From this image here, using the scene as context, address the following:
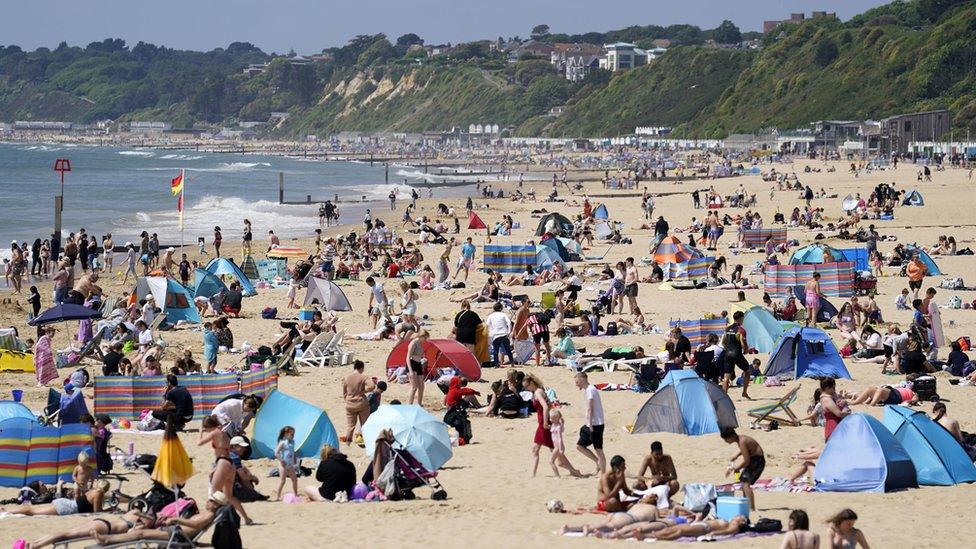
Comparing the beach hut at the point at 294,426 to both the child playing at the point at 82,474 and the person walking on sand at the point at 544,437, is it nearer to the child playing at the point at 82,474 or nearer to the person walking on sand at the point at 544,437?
the person walking on sand at the point at 544,437

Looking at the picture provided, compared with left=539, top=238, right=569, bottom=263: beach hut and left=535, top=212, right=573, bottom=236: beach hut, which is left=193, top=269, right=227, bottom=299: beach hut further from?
left=535, top=212, right=573, bottom=236: beach hut

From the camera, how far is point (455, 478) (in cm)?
1113

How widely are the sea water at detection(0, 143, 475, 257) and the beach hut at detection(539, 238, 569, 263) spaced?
1403cm

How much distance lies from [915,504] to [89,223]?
3976cm

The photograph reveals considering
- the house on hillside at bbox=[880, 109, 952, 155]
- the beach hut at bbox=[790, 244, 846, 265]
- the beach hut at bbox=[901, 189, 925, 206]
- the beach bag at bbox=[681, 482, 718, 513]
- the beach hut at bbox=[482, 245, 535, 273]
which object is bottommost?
the beach bag at bbox=[681, 482, 718, 513]

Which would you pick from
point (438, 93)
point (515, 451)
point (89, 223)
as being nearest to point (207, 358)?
point (515, 451)

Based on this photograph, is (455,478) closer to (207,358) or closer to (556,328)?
(207,358)

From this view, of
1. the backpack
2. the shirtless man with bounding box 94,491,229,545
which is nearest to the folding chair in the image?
the backpack

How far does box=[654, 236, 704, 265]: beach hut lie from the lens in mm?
24312

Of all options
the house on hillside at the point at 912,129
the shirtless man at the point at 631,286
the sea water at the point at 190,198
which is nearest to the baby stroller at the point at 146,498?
the shirtless man at the point at 631,286

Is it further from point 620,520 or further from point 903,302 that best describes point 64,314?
point 903,302

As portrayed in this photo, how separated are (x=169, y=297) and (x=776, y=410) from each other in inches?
397

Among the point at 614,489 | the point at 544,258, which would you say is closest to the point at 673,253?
the point at 544,258

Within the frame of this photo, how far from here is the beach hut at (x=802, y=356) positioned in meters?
15.0
